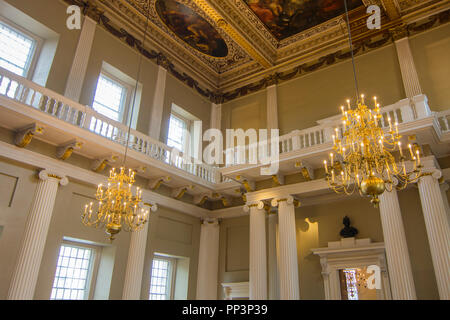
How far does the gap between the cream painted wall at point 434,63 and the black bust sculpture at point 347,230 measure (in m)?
3.69

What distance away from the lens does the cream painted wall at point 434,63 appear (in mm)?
9227

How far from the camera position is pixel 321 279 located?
9211mm

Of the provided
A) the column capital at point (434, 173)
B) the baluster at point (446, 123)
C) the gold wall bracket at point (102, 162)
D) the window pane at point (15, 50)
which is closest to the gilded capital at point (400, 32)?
the baluster at point (446, 123)

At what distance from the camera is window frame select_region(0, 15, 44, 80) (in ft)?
28.5

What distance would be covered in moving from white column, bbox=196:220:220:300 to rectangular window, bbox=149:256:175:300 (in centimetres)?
89

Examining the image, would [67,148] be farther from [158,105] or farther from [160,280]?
[160,280]

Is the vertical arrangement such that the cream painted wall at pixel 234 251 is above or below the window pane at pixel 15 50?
below

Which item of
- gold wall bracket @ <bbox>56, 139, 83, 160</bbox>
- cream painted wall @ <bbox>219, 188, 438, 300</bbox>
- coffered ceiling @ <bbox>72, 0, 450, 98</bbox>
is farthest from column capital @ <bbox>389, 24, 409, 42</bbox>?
gold wall bracket @ <bbox>56, 139, 83, 160</bbox>

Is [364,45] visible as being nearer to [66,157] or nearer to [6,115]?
[66,157]

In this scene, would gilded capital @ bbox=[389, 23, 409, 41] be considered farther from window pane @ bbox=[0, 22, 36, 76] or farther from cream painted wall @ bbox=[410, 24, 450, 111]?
window pane @ bbox=[0, 22, 36, 76]

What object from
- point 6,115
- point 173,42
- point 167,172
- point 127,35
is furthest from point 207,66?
point 6,115

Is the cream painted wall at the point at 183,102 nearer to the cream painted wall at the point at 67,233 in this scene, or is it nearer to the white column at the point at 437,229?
the cream painted wall at the point at 67,233

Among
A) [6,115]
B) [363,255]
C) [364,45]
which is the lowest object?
[363,255]

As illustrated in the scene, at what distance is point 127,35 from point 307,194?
288 inches
